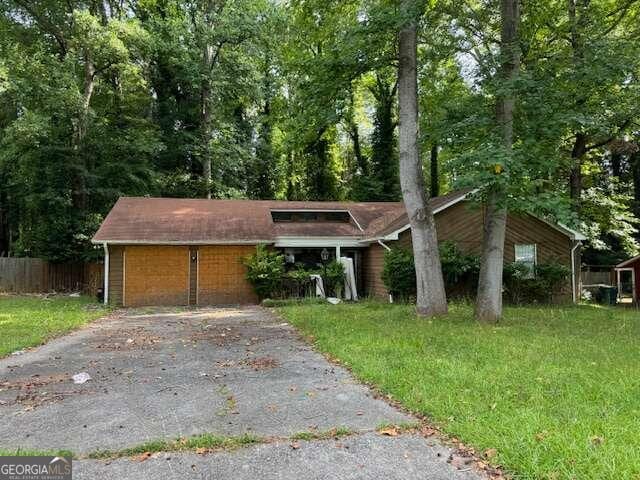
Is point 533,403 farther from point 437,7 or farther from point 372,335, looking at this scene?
point 437,7

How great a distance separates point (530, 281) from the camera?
15562 mm

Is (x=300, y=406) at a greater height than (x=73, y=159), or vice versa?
(x=73, y=159)

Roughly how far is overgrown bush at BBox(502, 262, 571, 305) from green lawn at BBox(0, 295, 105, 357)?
39.2 ft

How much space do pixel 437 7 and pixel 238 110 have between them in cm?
2000

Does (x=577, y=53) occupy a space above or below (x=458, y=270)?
above

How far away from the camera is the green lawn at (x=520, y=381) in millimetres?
3498

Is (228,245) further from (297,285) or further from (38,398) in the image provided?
(38,398)

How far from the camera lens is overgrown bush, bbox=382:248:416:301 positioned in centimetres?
1464

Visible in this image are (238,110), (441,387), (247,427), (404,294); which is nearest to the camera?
(247,427)

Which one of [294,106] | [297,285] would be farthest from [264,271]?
[294,106]

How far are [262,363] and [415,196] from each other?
6242mm

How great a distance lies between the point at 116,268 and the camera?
15.9 m

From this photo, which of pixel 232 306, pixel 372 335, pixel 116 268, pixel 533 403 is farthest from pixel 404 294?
pixel 533 403

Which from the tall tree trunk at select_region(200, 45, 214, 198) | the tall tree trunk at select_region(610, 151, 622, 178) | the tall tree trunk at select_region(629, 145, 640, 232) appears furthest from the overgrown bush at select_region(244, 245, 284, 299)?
the tall tree trunk at select_region(610, 151, 622, 178)
